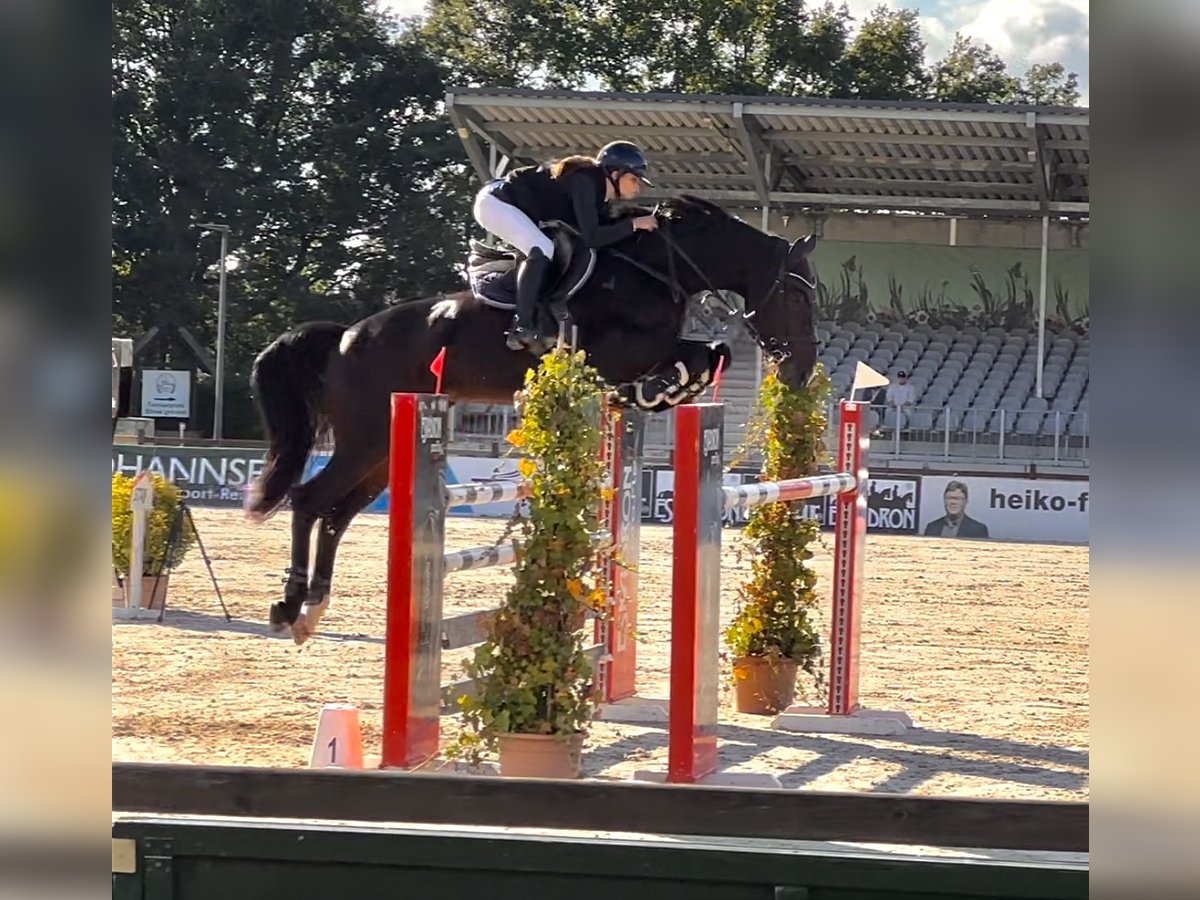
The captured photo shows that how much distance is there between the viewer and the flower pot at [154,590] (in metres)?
5.53

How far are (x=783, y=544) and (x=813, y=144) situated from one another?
396 inches

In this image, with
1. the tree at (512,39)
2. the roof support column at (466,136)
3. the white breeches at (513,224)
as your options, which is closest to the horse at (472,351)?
the white breeches at (513,224)

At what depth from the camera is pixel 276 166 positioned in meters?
18.1

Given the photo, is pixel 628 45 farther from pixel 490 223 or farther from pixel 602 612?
pixel 602 612

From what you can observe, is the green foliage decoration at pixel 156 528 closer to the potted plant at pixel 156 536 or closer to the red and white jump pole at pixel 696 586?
the potted plant at pixel 156 536

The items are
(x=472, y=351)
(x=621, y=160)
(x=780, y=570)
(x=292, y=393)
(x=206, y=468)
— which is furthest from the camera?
(x=206, y=468)

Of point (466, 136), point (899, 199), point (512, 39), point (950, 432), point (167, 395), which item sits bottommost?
point (950, 432)

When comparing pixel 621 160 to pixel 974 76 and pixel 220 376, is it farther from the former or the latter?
pixel 974 76

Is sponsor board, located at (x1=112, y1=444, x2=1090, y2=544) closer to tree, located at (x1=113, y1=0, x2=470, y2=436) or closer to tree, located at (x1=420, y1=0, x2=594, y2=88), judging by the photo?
tree, located at (x1=113, y1=0, x2=470, y2=436)

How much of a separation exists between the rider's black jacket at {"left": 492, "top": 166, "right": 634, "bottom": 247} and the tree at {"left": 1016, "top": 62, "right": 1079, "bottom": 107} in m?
10.5

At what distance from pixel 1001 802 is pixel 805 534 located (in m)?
2.59

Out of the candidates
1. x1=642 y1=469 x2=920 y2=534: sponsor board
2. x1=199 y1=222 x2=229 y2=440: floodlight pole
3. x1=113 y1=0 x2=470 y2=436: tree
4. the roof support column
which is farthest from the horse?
x1=113 y1=0 x2=470 y2=436: tree

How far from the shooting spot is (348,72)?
18.9 metres

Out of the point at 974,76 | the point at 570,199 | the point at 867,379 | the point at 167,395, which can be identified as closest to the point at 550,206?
the point at 570,199
